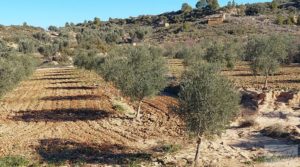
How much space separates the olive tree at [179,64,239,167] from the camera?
97.9 ft

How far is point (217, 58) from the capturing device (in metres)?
78.1

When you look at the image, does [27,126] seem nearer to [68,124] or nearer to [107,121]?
[68,124]

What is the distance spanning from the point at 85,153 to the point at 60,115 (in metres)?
15.0

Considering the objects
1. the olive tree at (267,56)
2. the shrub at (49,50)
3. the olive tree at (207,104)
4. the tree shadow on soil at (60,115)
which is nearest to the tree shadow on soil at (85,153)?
the olive tree at (207,104)

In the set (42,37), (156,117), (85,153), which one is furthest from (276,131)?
(42,37)

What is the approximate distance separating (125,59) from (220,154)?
29952mm

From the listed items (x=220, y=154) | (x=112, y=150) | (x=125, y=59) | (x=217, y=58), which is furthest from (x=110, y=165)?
(x=217, y=58)

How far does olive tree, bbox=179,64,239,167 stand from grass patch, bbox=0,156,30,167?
37.4ft

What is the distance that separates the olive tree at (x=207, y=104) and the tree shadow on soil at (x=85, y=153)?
14.7 feet

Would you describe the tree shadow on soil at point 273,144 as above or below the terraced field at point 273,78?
below

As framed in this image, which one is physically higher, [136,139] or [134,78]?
[134,78]

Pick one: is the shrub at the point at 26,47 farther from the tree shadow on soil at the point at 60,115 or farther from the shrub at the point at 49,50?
the tree shadow on soil at the point at 60,115

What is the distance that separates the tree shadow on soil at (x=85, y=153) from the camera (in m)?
31.6

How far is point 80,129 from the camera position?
4084 cm
